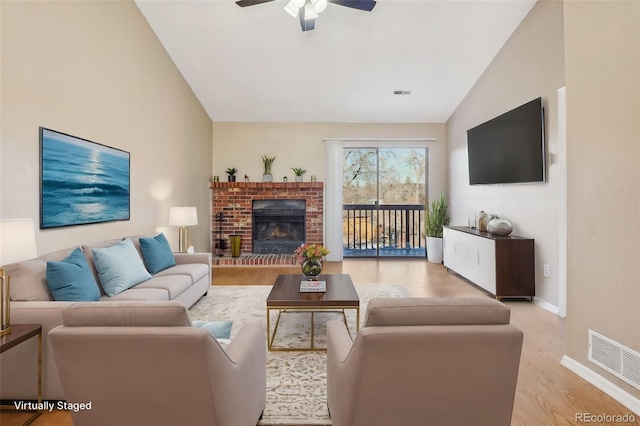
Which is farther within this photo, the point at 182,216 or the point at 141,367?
the point at 182,216

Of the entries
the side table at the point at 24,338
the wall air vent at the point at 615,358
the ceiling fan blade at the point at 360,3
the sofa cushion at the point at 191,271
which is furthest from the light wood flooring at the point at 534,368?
the ceiling fan blade at the point at 360,3

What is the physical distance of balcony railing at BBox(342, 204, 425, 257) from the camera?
6.71m

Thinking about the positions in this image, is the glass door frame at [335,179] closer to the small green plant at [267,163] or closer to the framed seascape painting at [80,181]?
the small green plant at [267,163]

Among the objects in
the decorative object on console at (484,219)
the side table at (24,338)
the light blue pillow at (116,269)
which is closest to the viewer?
the side table at (24,338)

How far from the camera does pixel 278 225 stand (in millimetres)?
→ 6570

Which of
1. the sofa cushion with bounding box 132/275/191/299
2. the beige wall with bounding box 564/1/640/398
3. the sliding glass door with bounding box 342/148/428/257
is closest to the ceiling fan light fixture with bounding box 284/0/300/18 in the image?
the beige wall with bounding box 564/1/640/398

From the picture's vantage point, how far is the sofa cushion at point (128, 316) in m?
1.19

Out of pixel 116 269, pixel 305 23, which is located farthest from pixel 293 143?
pixel 116 269

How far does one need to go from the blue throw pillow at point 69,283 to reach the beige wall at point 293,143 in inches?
175

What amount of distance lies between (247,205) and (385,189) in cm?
283

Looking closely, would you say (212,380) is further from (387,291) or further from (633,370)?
(387,291)

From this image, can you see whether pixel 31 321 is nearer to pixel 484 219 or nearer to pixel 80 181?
pixel 80 181

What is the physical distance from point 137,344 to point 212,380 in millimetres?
297

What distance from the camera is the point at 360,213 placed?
6.77 meters
